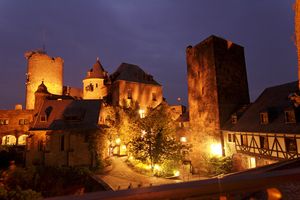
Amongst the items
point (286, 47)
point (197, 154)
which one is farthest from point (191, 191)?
point (286, 47)

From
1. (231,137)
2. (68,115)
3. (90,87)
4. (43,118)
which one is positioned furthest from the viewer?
(90,87)

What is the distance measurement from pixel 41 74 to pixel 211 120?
3645cm

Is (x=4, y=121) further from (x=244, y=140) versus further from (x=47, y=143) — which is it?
(x=244, y=140)

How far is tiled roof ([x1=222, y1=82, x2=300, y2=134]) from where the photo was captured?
16666mm

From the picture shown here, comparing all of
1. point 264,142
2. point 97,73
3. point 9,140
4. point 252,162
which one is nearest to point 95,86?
point 97,73

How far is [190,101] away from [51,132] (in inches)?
726

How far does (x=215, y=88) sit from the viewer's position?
25266mm

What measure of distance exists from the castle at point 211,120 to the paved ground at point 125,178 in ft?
8.81

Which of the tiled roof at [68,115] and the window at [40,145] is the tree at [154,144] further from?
the window at [40,145]

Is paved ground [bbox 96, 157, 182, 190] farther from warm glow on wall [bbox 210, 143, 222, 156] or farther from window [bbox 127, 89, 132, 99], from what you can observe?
window [bbox 127, 89, 132, 99]

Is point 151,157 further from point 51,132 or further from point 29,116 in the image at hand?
point 29,116

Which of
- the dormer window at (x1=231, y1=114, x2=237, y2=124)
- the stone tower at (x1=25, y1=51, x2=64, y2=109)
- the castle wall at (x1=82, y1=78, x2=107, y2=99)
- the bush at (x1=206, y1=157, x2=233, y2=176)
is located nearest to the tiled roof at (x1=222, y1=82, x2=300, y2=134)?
the dormer window at (x1=231, y1=114, x2=237, y2=124)

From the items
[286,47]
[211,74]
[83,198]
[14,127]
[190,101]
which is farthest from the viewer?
[286,47]

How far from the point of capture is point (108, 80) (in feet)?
131
